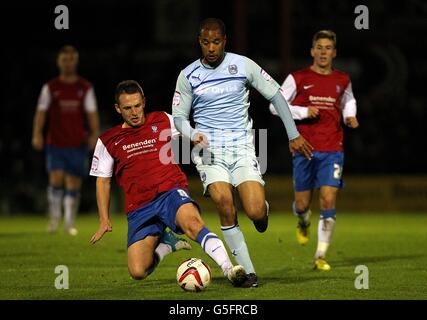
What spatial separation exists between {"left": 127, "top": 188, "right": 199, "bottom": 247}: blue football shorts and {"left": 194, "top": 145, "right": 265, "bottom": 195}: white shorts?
0.26m

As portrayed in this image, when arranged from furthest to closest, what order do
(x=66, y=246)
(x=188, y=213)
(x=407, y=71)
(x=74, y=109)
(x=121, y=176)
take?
(x=407, y=71) < (x=74, y=109) < (x=66, y=246) < (x=121, y=176) < (x=188, y=213)

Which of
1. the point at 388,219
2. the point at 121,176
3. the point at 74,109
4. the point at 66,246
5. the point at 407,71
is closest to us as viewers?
the point at 121,176

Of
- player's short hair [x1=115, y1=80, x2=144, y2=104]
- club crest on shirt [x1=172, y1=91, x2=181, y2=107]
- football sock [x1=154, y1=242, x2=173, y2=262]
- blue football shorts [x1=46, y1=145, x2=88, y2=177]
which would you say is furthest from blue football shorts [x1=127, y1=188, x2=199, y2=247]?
blue football shorts [x1=46, y1=145, x2=88, y2=177]

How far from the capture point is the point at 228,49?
2455cm

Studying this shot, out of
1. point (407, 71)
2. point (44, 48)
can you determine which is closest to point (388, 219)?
point (407, 71)

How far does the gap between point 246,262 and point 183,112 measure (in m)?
1.35

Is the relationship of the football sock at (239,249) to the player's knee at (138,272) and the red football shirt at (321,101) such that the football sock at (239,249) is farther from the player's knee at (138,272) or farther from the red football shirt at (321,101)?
the red football shirt at (321,101)

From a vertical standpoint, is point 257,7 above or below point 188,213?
above

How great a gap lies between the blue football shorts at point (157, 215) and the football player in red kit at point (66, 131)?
6.08 m

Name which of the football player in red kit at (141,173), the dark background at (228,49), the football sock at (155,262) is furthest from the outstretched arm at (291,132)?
the dark background at (228,49)

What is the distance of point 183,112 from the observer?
8891 mm

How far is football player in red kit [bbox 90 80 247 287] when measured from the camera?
8.84m

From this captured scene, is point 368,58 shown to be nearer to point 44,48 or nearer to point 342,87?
point 44,48

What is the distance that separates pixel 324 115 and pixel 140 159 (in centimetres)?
263
